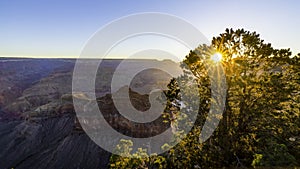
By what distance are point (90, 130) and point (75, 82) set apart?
42.3 metres

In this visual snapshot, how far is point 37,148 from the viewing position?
124ft

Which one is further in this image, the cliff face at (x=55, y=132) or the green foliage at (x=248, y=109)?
the cliff face at (x=55, y=132)

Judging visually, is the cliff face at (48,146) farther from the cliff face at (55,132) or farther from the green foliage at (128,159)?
the green foliage at (128,159)

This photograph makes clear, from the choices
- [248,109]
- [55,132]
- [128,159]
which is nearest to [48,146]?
[55,132]

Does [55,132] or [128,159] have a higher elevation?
[128,159]

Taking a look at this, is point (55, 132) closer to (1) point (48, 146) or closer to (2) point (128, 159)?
(1) point (48, 146)

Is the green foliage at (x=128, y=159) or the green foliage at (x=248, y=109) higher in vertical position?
the green foliage at (x=248, y=109)

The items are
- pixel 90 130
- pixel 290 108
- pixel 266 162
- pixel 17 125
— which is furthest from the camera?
pixel 17 125

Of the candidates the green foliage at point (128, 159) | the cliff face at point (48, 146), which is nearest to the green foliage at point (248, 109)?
the green foliage at point (128, 159)

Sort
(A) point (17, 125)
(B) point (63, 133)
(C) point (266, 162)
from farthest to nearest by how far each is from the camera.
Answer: (A) point (17, 125)
(B) point (63, 133)
(C) point (266, 162)

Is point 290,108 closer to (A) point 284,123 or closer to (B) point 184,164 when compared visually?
(A) point 284,123

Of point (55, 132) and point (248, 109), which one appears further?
point (55, 132)

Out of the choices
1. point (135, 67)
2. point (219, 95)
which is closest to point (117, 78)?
point (135, 67)

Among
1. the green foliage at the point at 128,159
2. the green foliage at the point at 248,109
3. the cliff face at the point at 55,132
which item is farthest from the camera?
the cliff face at the point at 55,132
